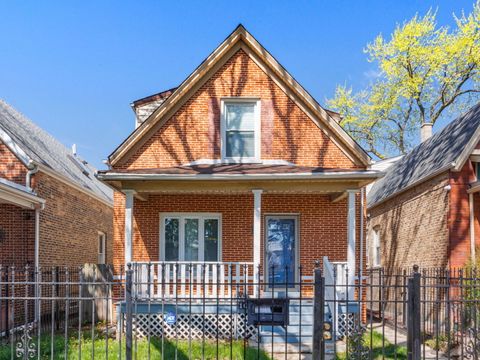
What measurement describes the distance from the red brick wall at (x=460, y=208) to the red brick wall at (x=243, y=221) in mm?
2562

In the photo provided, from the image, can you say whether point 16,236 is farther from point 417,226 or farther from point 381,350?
point 417,226

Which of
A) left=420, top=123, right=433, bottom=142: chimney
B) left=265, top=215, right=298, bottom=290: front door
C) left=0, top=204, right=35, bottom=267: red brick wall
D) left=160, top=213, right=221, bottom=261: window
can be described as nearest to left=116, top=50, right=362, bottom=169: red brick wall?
left=160, top=213, right=221, bottom=261: window

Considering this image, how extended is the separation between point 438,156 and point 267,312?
31.7 feet

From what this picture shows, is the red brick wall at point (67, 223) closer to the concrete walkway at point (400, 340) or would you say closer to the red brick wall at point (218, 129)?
the red brick wall at point (218, 129)

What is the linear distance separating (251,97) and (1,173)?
717cm

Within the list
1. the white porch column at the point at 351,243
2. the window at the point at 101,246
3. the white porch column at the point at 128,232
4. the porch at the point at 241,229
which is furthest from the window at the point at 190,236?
the window at the point at 101,246

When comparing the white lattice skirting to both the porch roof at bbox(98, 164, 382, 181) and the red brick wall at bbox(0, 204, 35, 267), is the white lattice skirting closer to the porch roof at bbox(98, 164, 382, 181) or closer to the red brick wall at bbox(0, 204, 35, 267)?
the porch roof at bbox(98, 164, 382, 181)

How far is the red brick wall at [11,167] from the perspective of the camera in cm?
1299

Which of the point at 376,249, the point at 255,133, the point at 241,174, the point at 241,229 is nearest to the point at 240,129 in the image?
the point at 255,133

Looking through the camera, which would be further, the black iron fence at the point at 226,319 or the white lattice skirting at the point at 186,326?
the white lattice skirting at the point at 186,326

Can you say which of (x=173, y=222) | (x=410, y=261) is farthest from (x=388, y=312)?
(x=173, y=222)

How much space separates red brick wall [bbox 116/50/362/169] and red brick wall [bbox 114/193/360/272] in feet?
3.67

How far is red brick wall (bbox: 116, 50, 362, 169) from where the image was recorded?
1359 centimetres

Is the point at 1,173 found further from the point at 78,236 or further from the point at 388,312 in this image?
the point at 388,312
